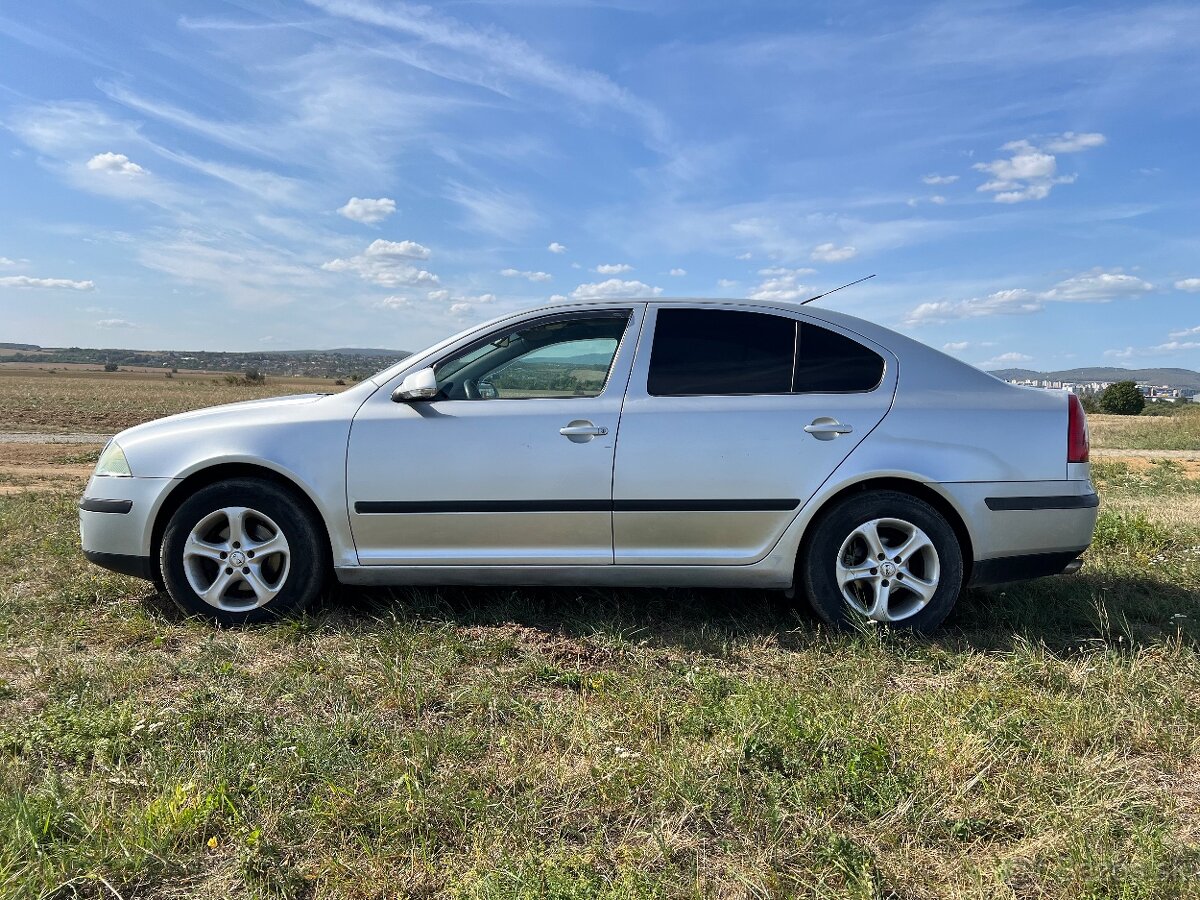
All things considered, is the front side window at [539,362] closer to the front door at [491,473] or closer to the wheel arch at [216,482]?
the front door at [491,473]

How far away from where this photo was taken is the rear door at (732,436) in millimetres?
3592

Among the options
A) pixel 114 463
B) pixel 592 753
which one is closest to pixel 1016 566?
pixel 592 753

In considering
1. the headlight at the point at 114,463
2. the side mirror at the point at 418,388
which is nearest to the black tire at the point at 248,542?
the headlight at the point at 114,463

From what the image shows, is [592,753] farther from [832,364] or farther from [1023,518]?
[1023,518]

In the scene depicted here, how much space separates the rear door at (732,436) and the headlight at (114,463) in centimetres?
241

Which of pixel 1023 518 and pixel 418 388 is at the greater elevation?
pixel 418 388

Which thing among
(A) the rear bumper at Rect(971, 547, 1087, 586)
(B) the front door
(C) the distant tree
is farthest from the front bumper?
(C) the distant tree

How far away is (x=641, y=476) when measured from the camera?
360 cm

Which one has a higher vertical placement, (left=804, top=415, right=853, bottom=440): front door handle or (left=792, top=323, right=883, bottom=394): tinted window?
(left=792, top=323, right=883, bottom=394): tinted window

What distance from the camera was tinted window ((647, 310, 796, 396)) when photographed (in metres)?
3.73

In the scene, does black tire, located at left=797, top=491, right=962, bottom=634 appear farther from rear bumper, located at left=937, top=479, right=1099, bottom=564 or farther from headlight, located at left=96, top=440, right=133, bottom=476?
headlight, located at left=96, top=440, right=133, bottom=476

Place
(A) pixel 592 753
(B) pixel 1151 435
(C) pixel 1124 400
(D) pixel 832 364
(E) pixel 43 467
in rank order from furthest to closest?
(C) pixel 1124 400 < (B) pixel 1151 435 < (E) pixel 43 467 < (D) pixel 832 364 < (A) pixel 592 753

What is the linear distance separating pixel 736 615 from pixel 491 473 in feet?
4.78

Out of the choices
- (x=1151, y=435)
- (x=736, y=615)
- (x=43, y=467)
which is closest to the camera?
(x=736, y=615)
